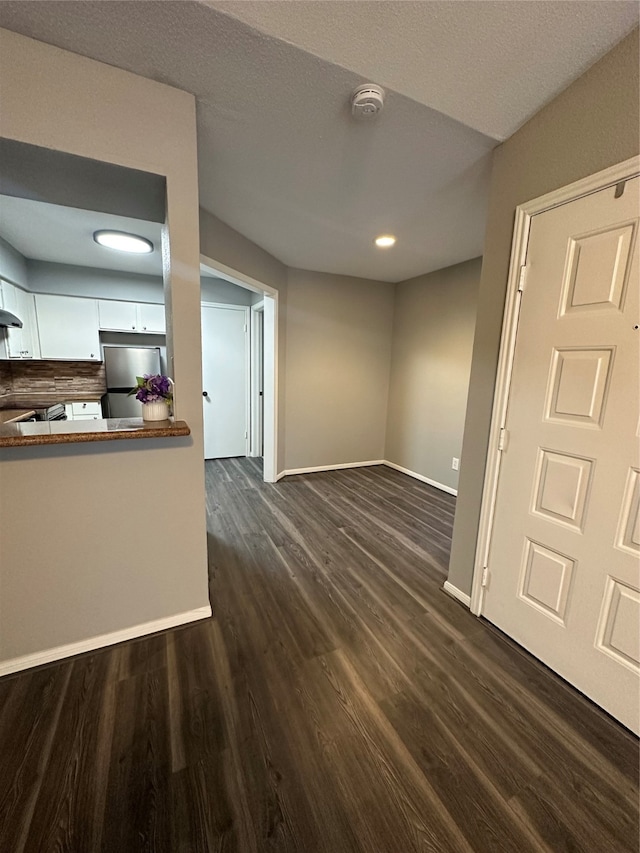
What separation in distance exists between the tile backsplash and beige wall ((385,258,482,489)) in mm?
3855

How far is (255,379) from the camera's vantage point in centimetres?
461

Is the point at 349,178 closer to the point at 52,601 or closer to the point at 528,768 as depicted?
the point at 52,601

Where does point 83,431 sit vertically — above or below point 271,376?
below

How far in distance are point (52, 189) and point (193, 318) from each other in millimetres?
923

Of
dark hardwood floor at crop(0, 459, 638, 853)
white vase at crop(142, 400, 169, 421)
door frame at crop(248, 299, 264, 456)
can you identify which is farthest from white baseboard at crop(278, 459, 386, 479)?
white vase at crop(142, 400, 169, 421)

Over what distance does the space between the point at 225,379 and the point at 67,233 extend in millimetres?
2133

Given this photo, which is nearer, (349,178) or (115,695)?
(115,695)

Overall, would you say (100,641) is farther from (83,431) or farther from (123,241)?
(123,241)

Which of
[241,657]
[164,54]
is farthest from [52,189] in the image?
[241,657]

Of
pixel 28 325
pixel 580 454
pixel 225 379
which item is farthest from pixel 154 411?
pixel 28 325

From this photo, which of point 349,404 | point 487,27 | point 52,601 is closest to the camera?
point 487,27

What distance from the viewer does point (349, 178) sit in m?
1.95

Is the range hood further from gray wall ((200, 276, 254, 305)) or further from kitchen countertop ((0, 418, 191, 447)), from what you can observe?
kitchen countertop ((0, 418, 191, 447))

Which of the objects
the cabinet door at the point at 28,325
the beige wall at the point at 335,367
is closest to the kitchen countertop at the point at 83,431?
the beige wall at the point at 335,367
